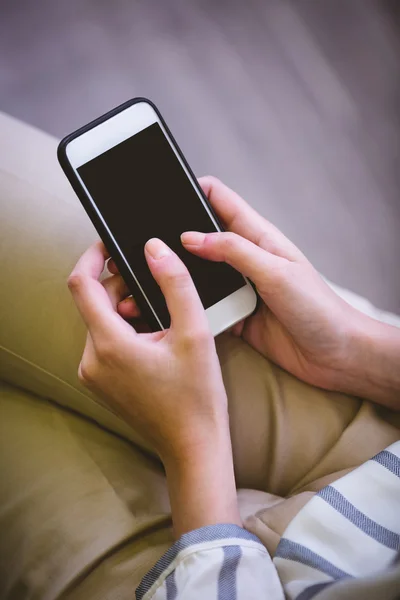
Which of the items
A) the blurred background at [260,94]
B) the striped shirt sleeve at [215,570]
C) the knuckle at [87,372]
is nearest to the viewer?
the striped shirt sleeve at [215,570]

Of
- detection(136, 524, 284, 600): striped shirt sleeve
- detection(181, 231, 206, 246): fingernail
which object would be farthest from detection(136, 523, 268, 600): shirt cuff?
detection(181, 231, 206, 246): fingernail

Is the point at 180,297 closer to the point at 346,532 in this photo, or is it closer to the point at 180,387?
the point at 180,387

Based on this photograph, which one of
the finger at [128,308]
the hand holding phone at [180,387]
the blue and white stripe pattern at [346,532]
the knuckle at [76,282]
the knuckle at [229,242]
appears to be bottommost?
the blue and white stripe pattern at [346,532]

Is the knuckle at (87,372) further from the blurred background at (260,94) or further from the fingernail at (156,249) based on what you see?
the blurred background at (260,94)

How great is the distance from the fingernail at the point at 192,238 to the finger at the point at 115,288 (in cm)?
8

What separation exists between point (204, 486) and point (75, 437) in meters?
0.17

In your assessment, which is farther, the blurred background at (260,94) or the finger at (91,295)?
the blurred background at (260,94)

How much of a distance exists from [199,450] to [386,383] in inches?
8.3

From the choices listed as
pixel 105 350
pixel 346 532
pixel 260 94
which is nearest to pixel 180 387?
pixel 105 350

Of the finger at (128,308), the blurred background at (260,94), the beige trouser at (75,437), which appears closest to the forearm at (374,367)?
the beige trouser at (75,437)

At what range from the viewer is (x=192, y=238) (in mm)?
532

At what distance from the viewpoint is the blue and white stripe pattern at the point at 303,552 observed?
1.23 feet

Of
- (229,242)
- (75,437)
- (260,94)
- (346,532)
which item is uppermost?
(260,94)

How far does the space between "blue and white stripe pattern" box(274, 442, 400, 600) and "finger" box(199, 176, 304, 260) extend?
23 cm
